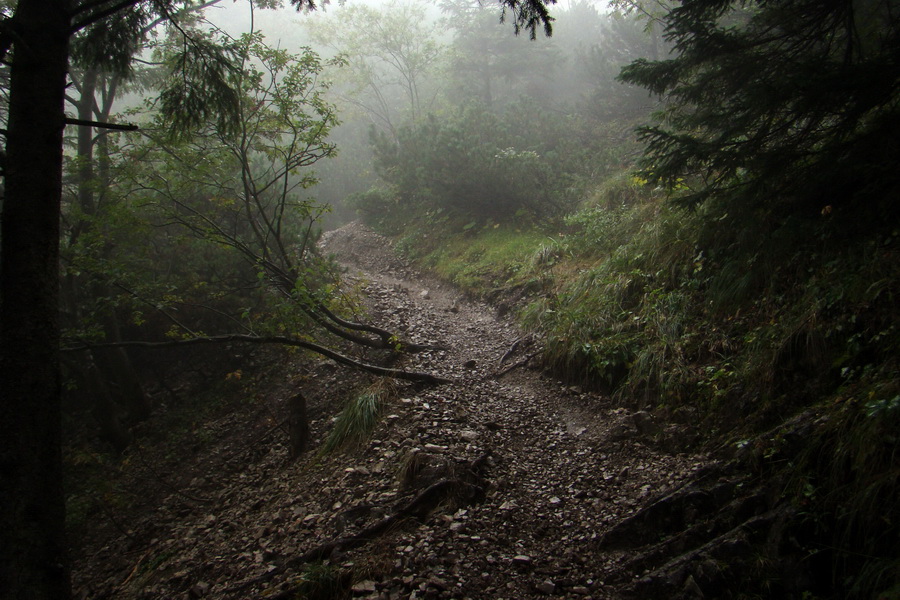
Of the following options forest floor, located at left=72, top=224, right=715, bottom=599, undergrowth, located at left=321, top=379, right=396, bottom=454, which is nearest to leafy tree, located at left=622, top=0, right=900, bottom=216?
forest floor, located at left=72, top=224, right=715, bottom=599

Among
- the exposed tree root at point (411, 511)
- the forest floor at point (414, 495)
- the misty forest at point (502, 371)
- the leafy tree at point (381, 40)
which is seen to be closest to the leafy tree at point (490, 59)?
the leafy tree at point (381, 40)

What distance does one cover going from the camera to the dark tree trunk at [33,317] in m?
2.77

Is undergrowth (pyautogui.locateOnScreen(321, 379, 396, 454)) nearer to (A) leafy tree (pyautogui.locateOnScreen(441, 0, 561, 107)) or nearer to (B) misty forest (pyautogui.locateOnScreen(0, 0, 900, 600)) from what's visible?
(B) misty forest (pyautogui.locateOnScreen(0, 0, 900, 600))

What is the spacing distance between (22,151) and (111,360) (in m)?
6.38

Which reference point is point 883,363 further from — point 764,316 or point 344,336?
point 344,336

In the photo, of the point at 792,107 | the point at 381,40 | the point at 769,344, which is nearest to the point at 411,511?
the point at 769,344

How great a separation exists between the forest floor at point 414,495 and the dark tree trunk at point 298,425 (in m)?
0.17

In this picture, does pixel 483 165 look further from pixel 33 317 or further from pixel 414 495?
pixel 33 317

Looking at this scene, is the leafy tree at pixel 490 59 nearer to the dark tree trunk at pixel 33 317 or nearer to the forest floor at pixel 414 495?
the forest floor at pixel 414 495

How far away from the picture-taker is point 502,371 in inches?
272

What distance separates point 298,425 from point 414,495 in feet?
8.43

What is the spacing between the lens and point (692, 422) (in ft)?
14.0

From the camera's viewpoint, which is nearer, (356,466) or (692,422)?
(692,422)

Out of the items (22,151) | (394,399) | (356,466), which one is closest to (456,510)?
(356,466)
